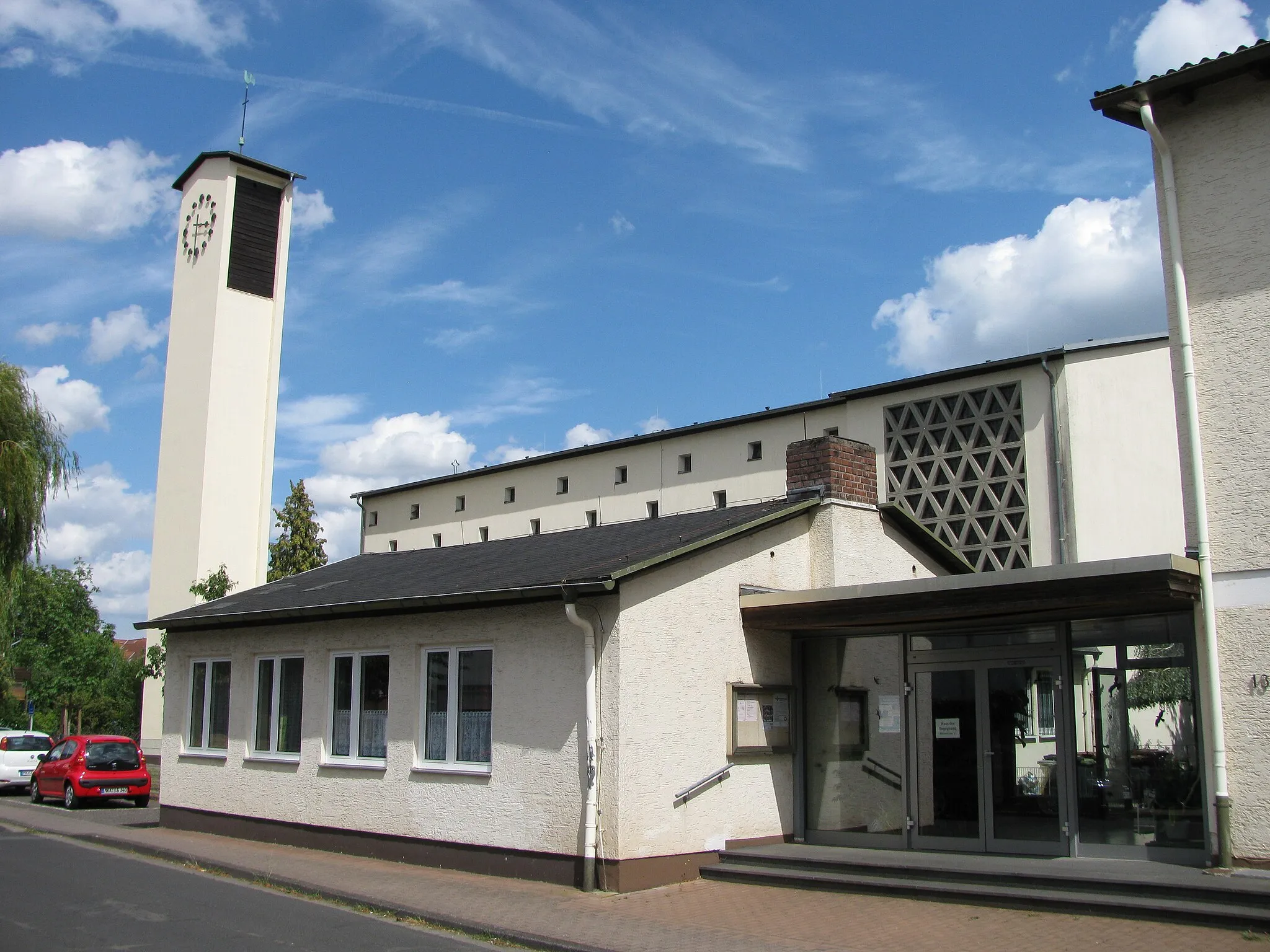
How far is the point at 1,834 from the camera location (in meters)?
18.0

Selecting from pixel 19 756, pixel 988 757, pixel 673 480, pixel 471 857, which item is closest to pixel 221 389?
pixel 19 756

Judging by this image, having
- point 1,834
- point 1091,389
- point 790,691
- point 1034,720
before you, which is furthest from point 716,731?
point 1091,389

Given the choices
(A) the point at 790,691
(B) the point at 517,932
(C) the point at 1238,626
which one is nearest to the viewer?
(B) the point at 517,932

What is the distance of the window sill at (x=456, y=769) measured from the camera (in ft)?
42.8

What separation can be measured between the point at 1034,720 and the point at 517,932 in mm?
5884

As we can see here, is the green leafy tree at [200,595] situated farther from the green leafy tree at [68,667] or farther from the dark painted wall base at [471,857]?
the dark painted wall base at [471,857]

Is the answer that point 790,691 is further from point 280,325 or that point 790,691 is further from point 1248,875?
point 280,325

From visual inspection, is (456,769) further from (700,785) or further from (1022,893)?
(1022,893)

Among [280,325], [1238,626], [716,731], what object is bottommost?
[716,731]

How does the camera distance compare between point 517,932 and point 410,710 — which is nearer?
point 517,932

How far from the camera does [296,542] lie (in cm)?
5222

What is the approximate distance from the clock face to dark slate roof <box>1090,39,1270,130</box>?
29736mm

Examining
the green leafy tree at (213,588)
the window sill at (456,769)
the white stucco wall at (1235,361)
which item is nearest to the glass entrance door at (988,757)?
the white stucco wall at (1235,361)

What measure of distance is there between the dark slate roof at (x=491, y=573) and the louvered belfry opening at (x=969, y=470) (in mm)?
19769
